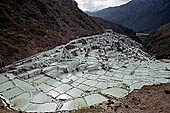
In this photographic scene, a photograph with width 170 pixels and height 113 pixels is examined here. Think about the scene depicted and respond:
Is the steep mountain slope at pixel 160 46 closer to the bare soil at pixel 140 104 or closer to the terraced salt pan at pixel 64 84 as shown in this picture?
the terraced salt pan at pixel 64 84

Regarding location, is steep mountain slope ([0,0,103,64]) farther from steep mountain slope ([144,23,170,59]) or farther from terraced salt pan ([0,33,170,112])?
steep mountain slope ([144,23,170,59])

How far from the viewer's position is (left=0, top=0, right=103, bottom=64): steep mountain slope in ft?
29.9

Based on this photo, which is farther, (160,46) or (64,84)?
(160,46)

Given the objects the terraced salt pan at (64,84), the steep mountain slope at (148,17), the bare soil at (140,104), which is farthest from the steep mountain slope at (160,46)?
the steep mountain slope at (148,17)

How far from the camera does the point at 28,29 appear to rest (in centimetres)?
1188

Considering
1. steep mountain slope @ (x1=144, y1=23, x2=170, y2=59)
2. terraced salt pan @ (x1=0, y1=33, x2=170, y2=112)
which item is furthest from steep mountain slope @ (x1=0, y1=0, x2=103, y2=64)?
steep mountain slope @ (x1=144, y1=23, x2=170, y2=59)

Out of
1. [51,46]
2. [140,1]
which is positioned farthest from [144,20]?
[51,46]

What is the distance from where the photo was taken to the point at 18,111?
441 centimetres

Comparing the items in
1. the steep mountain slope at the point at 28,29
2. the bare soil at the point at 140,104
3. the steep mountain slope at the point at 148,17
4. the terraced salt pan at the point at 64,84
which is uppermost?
the steep mountain slope at the point at 148,17

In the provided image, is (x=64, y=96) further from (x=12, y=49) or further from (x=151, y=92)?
(x=12, y=49)

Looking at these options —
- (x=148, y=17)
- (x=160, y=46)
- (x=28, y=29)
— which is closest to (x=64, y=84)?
(x=28, y=29)

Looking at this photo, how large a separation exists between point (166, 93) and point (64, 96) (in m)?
3.33

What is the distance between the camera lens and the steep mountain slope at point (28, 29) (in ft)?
29.9

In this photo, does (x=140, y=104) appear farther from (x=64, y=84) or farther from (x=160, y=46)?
(x=160, y=46)
